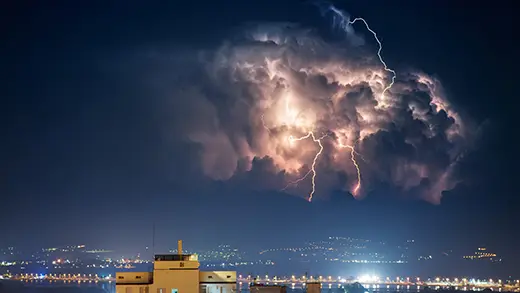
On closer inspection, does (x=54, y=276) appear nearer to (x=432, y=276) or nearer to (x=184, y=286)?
(x=432, y=276)

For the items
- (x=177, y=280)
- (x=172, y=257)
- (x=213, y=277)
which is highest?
(x=172, y=257)

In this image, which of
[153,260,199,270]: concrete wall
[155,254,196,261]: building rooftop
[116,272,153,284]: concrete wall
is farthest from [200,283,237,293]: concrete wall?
[116,272,153,284]: concrete wall

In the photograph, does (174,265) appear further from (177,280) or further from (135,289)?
(135,289)

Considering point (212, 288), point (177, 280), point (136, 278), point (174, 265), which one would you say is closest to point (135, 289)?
point (136, 278)

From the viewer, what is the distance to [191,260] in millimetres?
27328

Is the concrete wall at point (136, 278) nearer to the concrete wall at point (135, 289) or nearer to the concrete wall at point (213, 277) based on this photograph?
the concrete wall at point (135, 289)

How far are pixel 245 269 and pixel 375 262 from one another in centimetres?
2891

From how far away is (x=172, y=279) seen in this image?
2652 centimetres

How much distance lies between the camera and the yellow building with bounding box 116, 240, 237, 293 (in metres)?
26.4

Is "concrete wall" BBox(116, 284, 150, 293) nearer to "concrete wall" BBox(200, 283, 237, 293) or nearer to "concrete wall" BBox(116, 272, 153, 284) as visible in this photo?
"concrete wall" BBox(116, 272, 153, 284)

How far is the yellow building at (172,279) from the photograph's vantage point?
2639 centimetres

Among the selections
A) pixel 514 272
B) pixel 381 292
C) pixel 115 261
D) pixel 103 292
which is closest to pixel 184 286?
pixel 103 292

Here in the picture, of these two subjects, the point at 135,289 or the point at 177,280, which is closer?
the point at 177,280

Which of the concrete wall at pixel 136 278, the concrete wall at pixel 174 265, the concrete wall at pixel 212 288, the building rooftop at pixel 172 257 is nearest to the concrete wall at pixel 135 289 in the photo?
the concrete wall at pixel 136 278
